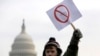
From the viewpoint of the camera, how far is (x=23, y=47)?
152 m

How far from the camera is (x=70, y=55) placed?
8.09 metres

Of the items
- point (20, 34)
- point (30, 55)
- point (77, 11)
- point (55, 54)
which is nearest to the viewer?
point (55, 54)

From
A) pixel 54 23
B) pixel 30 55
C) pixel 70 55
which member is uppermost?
pixel 30 55

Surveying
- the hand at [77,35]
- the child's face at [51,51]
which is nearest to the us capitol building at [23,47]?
the hand at [77,35]

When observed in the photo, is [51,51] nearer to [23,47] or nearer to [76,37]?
[76,37]

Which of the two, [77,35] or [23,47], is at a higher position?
[23,47]

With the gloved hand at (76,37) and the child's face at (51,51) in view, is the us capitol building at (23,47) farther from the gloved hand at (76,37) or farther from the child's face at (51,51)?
the child's face at (51,51)

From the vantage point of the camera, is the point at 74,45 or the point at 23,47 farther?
the point at 23,47

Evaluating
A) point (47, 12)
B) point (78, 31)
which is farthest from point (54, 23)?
point (78, 31)

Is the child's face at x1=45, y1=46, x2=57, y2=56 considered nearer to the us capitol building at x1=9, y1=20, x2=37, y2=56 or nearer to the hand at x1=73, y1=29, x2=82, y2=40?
the hand at x1=73, y1=29, x2=82, y2=40

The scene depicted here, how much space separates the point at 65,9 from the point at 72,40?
1.19 metres

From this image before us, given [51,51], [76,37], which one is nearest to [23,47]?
[76,37]

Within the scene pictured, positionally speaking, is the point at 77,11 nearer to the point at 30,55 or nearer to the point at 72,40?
the point at 72,40

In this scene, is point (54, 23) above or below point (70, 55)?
above
